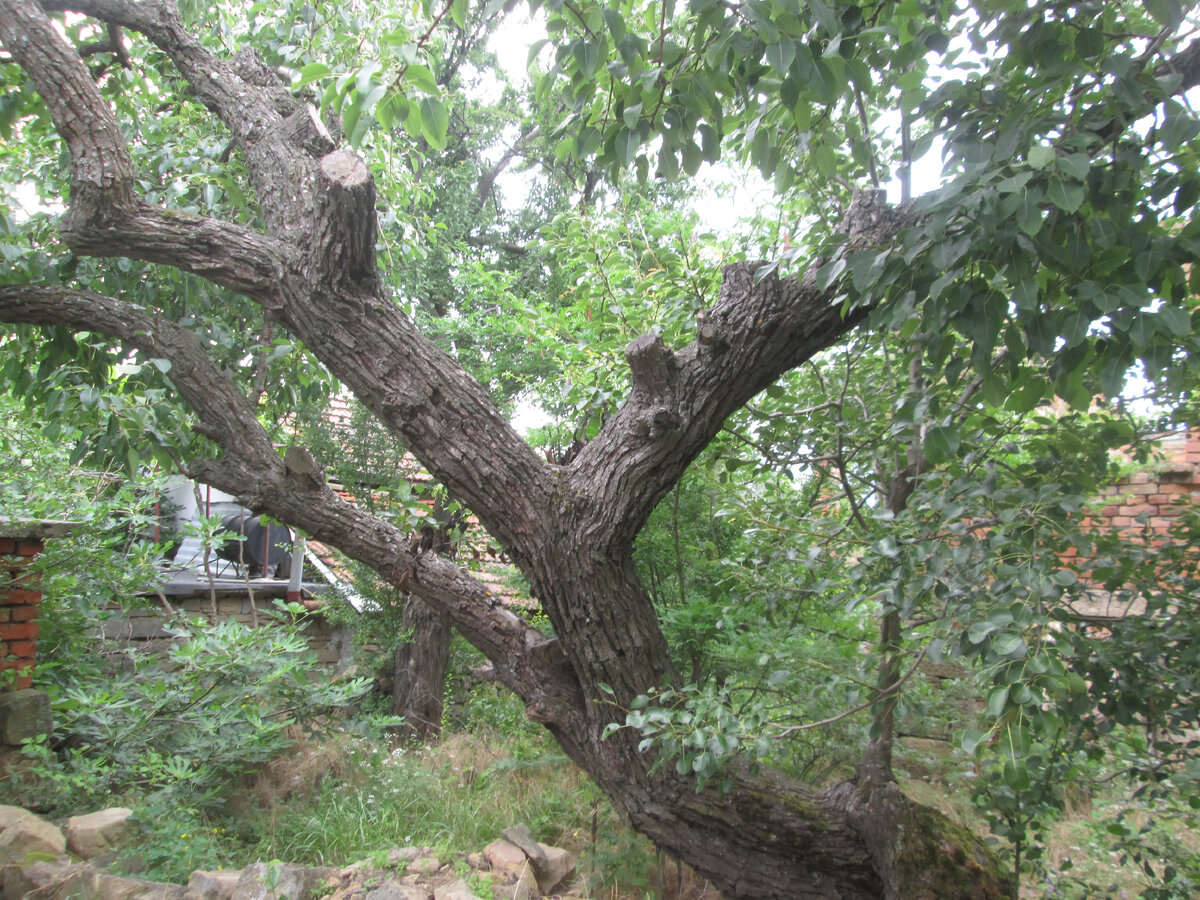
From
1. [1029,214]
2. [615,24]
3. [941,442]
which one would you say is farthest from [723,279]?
[1029,214]

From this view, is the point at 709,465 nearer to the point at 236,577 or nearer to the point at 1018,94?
the point at 1018,94

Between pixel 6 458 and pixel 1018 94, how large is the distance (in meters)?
6.09

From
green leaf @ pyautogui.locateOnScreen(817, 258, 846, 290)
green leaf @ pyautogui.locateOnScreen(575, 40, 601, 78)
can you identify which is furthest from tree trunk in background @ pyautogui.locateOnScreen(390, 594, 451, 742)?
green leaf @ pyautogui.locateOnScreen(575, 40, 601, 78)

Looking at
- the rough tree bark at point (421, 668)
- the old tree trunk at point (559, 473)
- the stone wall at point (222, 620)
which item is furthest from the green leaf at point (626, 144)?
the rough tree bark at point (421, 668)

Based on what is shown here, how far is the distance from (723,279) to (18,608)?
4150 mm

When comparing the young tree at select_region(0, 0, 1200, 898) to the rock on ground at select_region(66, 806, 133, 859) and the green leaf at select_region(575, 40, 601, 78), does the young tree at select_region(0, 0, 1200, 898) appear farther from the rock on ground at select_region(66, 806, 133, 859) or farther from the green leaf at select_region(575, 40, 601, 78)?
the rock on ground at select_region(66, 806, 133, 859)

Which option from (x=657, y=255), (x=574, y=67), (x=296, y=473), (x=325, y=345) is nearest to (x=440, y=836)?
(x=296, y=473)

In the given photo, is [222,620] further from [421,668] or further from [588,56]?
[588,56]

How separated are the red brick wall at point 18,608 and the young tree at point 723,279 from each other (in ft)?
5.11

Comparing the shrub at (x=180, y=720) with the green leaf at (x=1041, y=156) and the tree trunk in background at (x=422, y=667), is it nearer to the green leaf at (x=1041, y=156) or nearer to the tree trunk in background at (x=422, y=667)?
the tree trunk in background at (x=422, y=667)

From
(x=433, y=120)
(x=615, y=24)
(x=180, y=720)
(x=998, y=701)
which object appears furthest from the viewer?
(x=180, y=720)

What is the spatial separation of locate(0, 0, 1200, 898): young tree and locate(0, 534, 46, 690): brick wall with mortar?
5.10 ft

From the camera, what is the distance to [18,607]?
162 inches

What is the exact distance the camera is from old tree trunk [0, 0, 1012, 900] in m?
2.40
